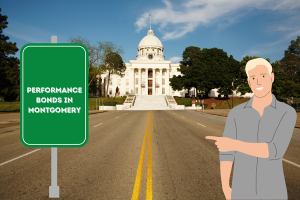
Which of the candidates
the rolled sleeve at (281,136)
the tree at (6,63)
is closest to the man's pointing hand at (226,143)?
the rolled sleeve at (281,136)

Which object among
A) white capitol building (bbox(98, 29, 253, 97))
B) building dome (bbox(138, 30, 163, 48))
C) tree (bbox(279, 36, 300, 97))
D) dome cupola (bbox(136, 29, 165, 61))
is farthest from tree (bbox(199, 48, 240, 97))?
building dome (bbox(138, 30, 163, 48))

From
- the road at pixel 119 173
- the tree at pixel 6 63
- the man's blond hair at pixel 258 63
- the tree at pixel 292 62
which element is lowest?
the road at pixel 119 173

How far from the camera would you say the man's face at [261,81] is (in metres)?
1.75

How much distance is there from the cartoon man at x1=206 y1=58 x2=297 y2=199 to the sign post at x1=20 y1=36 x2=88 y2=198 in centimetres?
208

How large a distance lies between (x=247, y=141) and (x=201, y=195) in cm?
235

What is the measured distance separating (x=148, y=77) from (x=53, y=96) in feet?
277

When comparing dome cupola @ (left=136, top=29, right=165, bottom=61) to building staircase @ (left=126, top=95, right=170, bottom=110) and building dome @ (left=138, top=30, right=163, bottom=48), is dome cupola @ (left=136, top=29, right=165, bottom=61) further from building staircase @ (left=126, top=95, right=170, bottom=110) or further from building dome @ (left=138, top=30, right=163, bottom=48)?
building staircase @ (left=126, top=95, right=170, bottom=110)

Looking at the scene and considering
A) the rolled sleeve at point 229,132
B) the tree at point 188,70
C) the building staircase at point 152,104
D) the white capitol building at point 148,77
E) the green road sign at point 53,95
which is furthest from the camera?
the white capitol building at point 148,77

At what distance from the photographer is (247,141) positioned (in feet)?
6.02

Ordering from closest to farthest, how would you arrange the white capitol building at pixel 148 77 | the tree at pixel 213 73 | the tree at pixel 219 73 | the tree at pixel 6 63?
the tree at pixel 6 63 < the tree at pixel 219 73 < the tree at pixel 213 73 < the white capitol building at pixel 148 77

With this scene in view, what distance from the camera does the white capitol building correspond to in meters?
82.6

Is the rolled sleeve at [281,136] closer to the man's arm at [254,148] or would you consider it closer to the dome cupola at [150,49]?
the man's arm at [254,148]

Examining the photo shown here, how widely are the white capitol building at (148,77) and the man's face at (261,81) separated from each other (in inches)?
3127

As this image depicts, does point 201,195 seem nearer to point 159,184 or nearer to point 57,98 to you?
point 159,184
